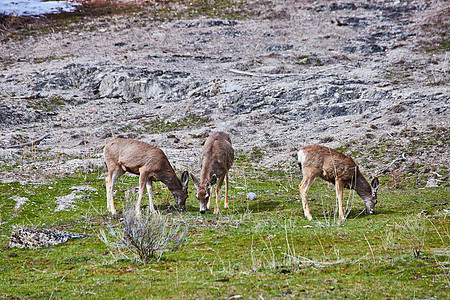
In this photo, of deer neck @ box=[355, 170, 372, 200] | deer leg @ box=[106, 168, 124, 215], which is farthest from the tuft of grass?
deer neck @ box=[355, 170, 372, 200]

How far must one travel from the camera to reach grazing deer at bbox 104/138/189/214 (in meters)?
13.9

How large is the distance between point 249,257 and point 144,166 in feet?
21.8

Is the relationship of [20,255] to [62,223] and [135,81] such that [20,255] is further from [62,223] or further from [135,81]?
[135,81]

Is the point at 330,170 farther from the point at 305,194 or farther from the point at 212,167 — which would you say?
the point at 212,167

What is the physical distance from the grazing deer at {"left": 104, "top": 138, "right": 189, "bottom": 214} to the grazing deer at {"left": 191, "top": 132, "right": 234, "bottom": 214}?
2.12ft

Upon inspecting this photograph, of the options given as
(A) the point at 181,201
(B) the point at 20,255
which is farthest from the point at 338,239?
(B) the point at 20,255

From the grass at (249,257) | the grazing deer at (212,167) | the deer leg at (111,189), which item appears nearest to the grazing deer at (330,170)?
the grass at (249,257)

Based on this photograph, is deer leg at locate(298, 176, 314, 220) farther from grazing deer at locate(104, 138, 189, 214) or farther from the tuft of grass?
the tuft of grass

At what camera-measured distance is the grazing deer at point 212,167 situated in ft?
44.2

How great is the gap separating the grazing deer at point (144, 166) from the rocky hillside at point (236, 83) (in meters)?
4.81

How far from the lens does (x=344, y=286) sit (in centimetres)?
606

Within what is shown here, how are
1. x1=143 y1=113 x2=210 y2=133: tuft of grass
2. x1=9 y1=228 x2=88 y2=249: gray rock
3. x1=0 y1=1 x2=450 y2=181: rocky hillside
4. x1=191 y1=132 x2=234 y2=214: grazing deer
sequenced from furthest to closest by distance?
x1=143 y1=113 x2=210 y2=133: tuft of grass < x1=0 y1=1 x2=450 y2=181: rocky hillside < x1=191 y1=132 x2=234 y2=214: grazing deer < x1=9 y1=228 x2=88 y2=249: gray rock

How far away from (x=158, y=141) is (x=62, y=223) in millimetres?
13085

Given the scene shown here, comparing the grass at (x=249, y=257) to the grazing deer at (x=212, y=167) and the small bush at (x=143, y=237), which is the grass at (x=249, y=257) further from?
the grazing deer at (x=212, y=167)
